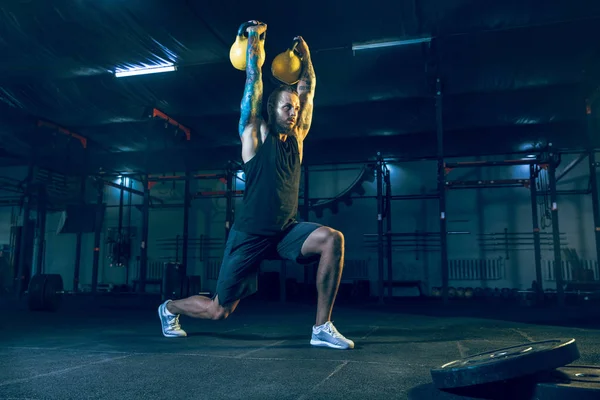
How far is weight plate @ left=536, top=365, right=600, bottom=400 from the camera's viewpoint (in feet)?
3.26

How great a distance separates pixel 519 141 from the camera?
22.7ft

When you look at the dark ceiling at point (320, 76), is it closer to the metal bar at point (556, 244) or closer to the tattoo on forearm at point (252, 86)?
the metal bar at point (556, 244)

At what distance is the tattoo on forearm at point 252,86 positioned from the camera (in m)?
2.22

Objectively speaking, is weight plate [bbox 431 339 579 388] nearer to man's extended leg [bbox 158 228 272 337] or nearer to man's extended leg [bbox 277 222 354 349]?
man's extended leg [bbox 277 222 354 349]

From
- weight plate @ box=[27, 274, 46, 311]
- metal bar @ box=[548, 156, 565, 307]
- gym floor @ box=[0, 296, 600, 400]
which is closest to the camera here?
gym floor @ box=[0, 296, 600, 400]

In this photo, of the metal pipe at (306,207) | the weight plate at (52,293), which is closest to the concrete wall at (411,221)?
the metal pipe at (306,207)

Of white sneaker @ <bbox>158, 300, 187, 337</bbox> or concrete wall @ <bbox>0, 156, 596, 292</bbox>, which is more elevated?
concrete wall @ <bbox>0, 156, 596, 292</bbox>

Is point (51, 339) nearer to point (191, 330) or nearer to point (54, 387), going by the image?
point (191, 330)

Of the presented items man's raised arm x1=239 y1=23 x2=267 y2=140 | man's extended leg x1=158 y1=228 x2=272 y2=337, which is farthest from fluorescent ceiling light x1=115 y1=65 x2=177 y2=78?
man's extended leg x1=158 y1=228 x2=272 y2=337

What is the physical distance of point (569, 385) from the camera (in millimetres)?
1032

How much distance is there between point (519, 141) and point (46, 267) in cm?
997

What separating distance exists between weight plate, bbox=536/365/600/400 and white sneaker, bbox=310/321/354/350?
3.66 ft

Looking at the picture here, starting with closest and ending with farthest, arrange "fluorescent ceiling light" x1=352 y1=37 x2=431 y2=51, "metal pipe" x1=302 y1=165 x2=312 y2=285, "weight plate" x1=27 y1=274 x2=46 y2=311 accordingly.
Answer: "fluorescent ceiling light" x1=352 y1=37 x2=431 y2=51
"weight plate" x1=27 y1=274 x2=46 y2=311
"metal pipe" x1=302 y1=165 x2=312 y2=285

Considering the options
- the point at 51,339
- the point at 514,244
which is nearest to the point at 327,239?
the point at 51,339
